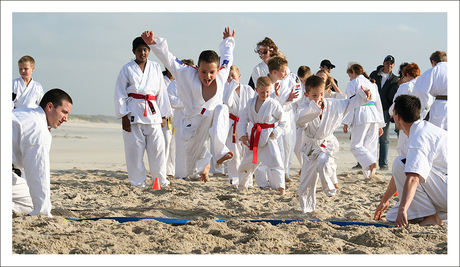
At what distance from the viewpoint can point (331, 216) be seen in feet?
15.6

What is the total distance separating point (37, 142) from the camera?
3.59 m

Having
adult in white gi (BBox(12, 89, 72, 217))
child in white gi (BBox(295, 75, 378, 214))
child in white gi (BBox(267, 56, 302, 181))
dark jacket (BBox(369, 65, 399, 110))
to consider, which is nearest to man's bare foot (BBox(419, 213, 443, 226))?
child in white gi (BBox(295, 75, 378, 214))

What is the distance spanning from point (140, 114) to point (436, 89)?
411 cm

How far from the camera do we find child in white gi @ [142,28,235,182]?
18.4ft

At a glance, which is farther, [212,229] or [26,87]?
[26,87]

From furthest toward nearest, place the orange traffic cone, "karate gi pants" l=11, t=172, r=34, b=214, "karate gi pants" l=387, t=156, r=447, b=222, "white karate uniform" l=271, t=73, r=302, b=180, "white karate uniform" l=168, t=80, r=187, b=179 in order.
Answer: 1. "white karate uniform" l=168, t=80, r=187, b=179
2. "white karate uniform" l=271, t=73, r=302, b=180
3. the orange traffic cone
4. "karate gi pants" l=11, t=172, r=34, b=214
5. "karate gi pants" l=387, t=156, r=447, b=222

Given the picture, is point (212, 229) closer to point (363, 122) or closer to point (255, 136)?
point (255, 136)

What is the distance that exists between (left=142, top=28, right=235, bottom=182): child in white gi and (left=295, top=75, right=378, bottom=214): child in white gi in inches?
41.7

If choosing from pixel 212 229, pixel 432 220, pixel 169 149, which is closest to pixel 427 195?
pixel 432 220

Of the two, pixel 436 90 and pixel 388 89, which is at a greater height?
pixel 388 89

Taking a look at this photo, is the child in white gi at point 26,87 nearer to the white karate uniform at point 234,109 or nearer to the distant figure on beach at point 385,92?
the white karate uniform at point 234,109

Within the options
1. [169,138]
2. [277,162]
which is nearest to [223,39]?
[277,162]

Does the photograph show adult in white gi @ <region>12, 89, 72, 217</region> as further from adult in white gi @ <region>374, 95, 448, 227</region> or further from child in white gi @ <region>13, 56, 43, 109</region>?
child in white gi @ <region>13, 56, 43, 109</region>

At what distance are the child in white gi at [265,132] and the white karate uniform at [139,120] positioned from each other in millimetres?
1357
